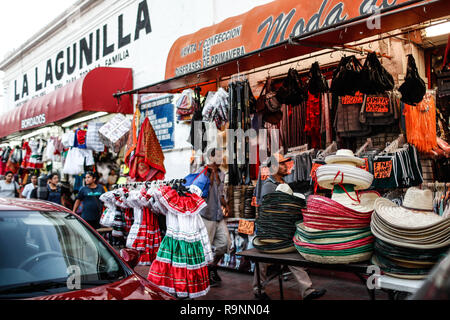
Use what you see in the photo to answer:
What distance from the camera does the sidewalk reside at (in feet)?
19.2

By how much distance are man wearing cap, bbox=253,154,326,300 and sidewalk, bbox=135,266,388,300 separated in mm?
239

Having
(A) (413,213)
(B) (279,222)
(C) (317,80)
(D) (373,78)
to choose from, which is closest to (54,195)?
(C) (317,80)

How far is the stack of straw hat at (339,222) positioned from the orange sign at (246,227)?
3.29 meters

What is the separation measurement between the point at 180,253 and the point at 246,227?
7.72 ft

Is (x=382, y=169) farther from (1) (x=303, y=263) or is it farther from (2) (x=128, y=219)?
(2) (x=128, y=219)

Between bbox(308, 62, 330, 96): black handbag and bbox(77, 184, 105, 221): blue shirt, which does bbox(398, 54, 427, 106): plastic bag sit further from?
bbox(77, 184, 105, 221): blue shirt

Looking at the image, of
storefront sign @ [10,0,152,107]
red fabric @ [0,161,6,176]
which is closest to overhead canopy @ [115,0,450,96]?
storefront sign @ [10,0,152,107]

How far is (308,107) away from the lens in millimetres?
7062

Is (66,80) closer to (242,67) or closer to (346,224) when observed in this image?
(242,67)

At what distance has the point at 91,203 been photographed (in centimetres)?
877

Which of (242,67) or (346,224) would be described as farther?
(242,67)
